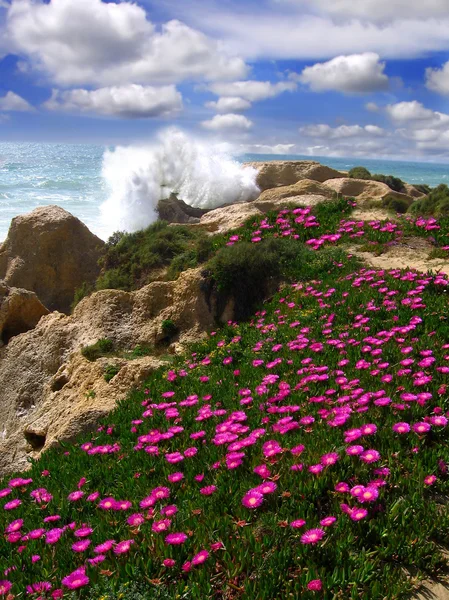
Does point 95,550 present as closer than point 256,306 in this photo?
Yes

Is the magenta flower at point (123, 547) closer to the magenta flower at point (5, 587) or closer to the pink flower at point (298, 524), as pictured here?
the magenta flower at point (5, 587)

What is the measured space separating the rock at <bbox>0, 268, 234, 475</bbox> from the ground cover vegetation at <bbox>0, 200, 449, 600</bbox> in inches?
64.7

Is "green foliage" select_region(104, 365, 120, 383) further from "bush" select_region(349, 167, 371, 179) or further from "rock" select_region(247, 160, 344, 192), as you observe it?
"bush" select_region(349, 167, 371, 179)

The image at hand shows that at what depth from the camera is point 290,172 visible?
90.9 feet

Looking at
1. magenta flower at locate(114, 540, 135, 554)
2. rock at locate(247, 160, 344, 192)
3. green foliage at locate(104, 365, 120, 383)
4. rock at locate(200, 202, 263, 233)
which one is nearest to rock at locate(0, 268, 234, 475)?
green foliage at locate(104, 365, 120, 383)

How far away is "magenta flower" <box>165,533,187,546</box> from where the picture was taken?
3105 millimetres

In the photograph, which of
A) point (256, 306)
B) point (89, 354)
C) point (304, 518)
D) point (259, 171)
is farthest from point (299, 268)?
point (259, 171)

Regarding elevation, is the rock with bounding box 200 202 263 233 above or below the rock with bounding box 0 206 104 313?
above

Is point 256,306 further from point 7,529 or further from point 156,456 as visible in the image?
point 7,529

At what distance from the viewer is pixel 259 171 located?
30766 millimetres

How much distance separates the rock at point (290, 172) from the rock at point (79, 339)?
763 inches

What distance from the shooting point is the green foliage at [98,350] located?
7854mm

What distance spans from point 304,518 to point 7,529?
2052 millimetres

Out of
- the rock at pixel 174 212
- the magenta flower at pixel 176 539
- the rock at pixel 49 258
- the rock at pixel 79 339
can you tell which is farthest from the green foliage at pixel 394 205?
the magenta flower at pixel 176 539
